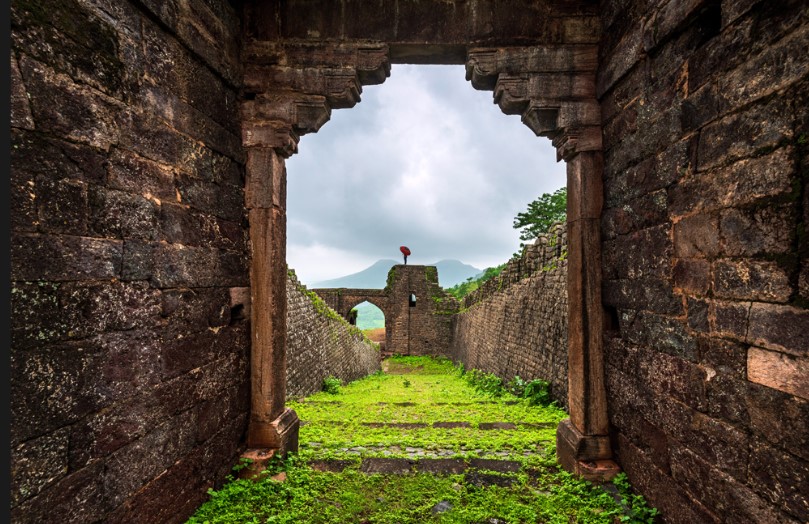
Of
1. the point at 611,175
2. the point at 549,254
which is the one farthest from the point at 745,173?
the point at 549,254

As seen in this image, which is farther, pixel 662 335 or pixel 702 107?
pixel 662 335

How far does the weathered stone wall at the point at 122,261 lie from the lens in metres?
1.98

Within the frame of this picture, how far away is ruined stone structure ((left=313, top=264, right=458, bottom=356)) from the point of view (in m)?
26.3

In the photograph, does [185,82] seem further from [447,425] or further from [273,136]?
[447,425]

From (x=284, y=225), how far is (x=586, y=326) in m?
3.49

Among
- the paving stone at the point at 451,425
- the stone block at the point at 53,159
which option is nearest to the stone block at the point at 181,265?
the stone block at the point at 53,159

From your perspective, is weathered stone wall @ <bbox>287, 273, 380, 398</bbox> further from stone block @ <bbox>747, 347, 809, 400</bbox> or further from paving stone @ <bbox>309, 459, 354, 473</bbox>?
stone block @ <bbox>747, 347, 809, 400</bbox>

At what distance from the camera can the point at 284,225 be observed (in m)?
4.32

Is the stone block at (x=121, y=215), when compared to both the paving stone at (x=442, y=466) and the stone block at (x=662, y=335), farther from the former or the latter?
the stone block at (x=662, y=335)

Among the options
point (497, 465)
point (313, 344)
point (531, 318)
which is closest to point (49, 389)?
point (497, 465)

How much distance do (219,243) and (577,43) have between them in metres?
4.23

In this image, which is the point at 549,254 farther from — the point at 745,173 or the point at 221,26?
the point at 221,26

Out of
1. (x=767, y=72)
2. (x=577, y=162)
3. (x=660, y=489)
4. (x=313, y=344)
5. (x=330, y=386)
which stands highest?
(x=577, y=162)

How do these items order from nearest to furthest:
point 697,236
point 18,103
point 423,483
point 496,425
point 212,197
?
point 18,103, point 697,236, point 212,197, point 423,483, point 496,425
